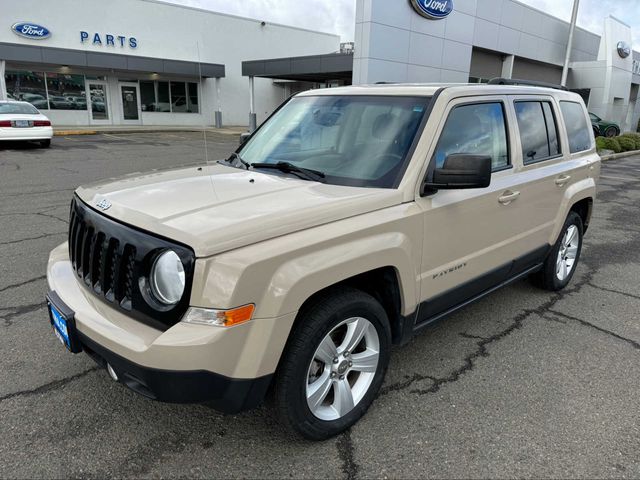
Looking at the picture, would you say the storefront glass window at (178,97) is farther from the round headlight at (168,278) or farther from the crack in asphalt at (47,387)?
the round headlight at (168,278)

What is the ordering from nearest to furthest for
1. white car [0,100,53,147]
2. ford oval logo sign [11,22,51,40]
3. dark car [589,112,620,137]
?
white car [0,100,53,147], ford oval logo sign [11,22,51,40], dark car [589,112,620,137]

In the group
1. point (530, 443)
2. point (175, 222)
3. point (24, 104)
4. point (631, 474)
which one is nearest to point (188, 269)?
point (175, 222)

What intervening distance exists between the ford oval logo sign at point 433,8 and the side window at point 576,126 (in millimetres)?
14803

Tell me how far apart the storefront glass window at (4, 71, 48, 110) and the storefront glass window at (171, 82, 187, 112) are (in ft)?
23.4

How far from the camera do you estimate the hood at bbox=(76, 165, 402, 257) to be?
217 centimetres

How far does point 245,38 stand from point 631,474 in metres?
34.7

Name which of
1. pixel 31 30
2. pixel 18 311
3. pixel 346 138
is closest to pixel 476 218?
pixel 346 138

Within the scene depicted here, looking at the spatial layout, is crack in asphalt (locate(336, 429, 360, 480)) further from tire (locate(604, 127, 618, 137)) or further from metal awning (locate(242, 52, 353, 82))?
tire (locate(604, 127, 618, 137))

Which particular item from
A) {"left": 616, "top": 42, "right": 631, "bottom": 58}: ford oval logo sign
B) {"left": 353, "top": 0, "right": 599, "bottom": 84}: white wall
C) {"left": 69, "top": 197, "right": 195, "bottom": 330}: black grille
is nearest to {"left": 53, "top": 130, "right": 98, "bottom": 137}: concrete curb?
{"left": 353, "top": 0, "right": 599, "bottom": 84}: white wall

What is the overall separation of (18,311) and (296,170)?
8.76ft

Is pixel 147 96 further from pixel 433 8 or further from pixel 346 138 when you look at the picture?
pixel 346 138

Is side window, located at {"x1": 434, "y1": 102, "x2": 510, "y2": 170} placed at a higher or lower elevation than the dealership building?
lower

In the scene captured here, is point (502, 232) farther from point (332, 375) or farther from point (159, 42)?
point (159, 42)

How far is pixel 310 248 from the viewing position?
7.54ft
